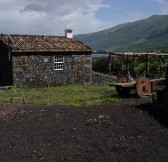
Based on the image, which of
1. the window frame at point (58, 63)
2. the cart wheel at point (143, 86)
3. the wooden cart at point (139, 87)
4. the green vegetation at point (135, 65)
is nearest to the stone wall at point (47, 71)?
the window frame at point (58, 63)

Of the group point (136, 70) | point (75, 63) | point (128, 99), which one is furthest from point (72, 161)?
point (136, 70)

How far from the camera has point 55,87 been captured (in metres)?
29.5

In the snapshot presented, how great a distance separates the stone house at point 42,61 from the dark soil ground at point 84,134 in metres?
12.7

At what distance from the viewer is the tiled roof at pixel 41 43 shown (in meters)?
28.7

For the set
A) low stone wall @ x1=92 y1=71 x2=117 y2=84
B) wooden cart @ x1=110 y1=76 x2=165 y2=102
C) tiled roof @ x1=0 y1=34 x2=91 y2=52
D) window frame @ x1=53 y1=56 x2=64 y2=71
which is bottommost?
low stone wall @ x1=92 y1=71 x2=117 y2=84

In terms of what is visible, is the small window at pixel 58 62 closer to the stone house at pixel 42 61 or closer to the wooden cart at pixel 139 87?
the stone house at pixel 42 61

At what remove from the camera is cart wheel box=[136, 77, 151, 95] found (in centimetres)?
1985

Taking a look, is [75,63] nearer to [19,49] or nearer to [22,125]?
[19,49]

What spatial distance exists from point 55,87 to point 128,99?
1090cm

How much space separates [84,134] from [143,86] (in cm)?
893

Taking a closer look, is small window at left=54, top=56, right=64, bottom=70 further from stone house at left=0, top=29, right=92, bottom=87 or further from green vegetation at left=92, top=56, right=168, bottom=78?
green vegetation at left=92, top=56, right=168, bottom=78

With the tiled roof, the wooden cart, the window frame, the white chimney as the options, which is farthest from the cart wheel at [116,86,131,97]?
the white chimney

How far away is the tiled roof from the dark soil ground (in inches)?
517

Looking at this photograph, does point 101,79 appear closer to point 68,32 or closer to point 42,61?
point 68,32
